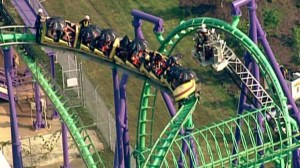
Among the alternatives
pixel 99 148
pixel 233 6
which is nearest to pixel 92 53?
pixel 233 6

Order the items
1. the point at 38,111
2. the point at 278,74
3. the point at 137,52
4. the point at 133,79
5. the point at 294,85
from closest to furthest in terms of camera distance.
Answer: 1. the point at 137,52
2. the point at 278,74
3. the point at 38,111
4. the point at 294,85
5. the point at 133,79

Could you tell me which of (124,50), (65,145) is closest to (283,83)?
(124,50)

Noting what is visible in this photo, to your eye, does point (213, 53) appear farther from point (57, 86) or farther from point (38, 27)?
point (38, 27)

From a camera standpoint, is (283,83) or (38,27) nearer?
(38,27)

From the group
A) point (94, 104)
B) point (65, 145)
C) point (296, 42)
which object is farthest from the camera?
point (296, 42)

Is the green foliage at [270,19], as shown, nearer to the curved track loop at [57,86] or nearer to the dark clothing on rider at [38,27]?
the curved track loop at [57,86]

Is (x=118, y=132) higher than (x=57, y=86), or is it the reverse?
(x=57, y=86)

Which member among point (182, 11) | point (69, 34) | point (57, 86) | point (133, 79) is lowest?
point (57, 86)
